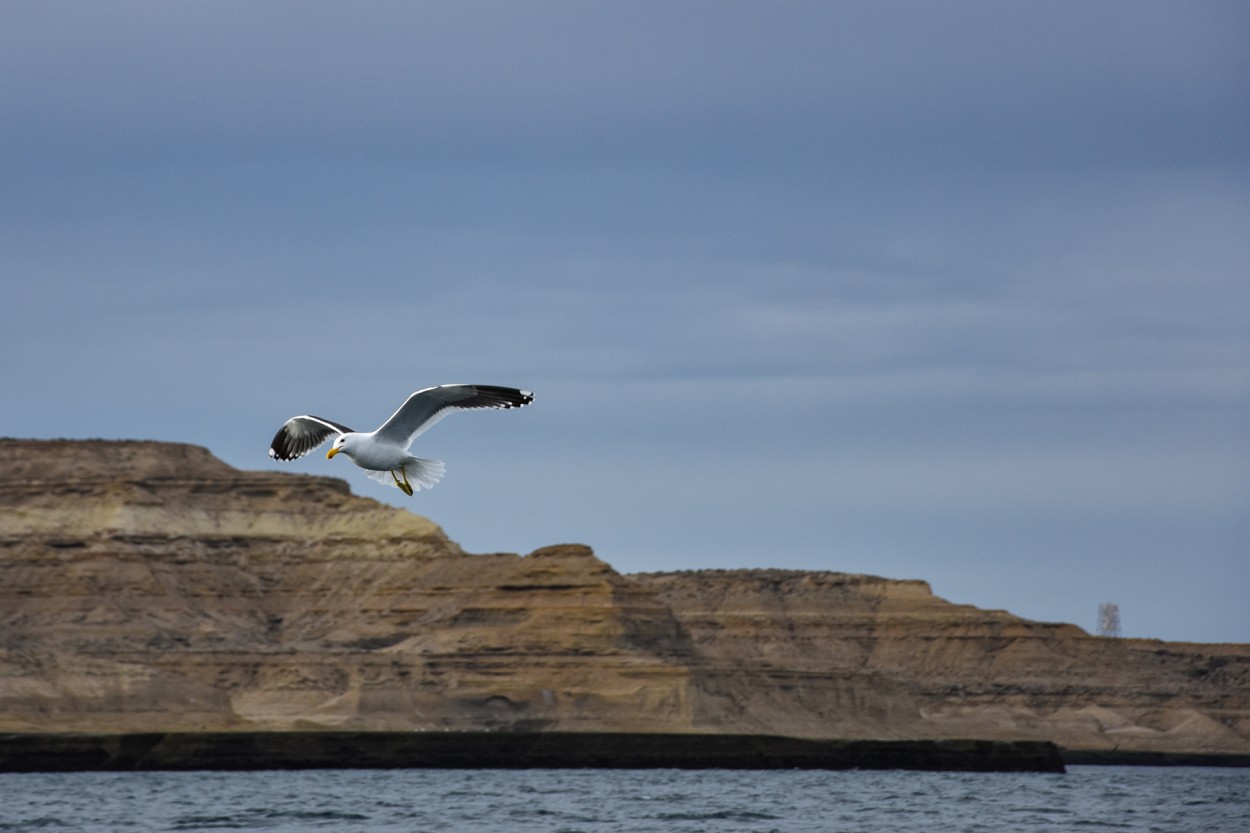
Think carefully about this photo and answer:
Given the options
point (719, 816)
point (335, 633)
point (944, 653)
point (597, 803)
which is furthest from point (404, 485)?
point (944, 653)

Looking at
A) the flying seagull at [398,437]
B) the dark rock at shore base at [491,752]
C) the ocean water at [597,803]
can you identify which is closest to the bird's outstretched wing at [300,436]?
Result: the flying seagull at [398,437]

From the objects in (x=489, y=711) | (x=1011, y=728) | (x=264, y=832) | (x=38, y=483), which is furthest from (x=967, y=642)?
(x=264, y=832)

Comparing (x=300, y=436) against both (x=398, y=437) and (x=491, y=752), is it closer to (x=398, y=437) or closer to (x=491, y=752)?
(x=398, y=437)

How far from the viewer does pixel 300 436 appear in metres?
35.9

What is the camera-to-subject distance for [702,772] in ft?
357

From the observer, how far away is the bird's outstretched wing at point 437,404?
104ft

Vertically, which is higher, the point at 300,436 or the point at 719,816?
the point at 300,436

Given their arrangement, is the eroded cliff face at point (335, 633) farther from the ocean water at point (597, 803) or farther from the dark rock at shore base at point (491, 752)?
the ocean water at point (597, 803)

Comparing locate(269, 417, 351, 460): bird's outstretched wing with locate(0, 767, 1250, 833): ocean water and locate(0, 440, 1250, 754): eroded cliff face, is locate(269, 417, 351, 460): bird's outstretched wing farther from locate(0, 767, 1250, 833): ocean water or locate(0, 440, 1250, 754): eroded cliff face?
locate(0, 440, 1250, 754): eroded cliff face

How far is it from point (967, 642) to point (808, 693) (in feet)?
139

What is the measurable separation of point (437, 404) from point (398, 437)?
3.71 ft

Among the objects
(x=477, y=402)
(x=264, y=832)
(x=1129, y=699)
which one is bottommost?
(x=264, y=832)

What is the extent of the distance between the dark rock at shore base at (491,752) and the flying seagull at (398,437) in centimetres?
6753

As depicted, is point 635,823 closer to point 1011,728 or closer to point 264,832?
point 264,832
